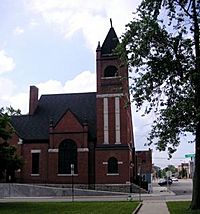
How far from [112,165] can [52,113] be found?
42.9 ft

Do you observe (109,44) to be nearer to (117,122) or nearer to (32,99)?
(117,122)

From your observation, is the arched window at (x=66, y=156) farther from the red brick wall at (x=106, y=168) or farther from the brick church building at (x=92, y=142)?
the red brick wall at (x=106, y=168)

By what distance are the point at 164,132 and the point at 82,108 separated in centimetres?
3576

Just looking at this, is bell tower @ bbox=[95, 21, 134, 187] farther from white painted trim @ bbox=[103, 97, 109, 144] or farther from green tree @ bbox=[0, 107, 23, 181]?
green tree @ bbox=[0, 107, 23, 181]

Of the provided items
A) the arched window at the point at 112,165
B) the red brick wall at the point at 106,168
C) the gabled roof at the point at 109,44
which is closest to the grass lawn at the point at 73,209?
the red brick wall at the point at 106,168

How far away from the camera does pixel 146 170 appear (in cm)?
8388

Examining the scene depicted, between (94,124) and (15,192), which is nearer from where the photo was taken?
(15,192)

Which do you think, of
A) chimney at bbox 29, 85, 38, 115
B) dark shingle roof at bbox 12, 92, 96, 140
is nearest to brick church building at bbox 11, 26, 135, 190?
dark shingle roof at bbox 12, 92, 96, 140

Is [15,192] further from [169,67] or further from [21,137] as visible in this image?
[169,67]

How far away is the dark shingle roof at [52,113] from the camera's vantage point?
56.6 metres

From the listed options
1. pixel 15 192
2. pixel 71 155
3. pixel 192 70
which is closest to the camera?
pixel 192 70

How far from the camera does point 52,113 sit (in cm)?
5966

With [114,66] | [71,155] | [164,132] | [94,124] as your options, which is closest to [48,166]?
[71,155]

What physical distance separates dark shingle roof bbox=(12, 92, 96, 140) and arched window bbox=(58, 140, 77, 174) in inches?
117
